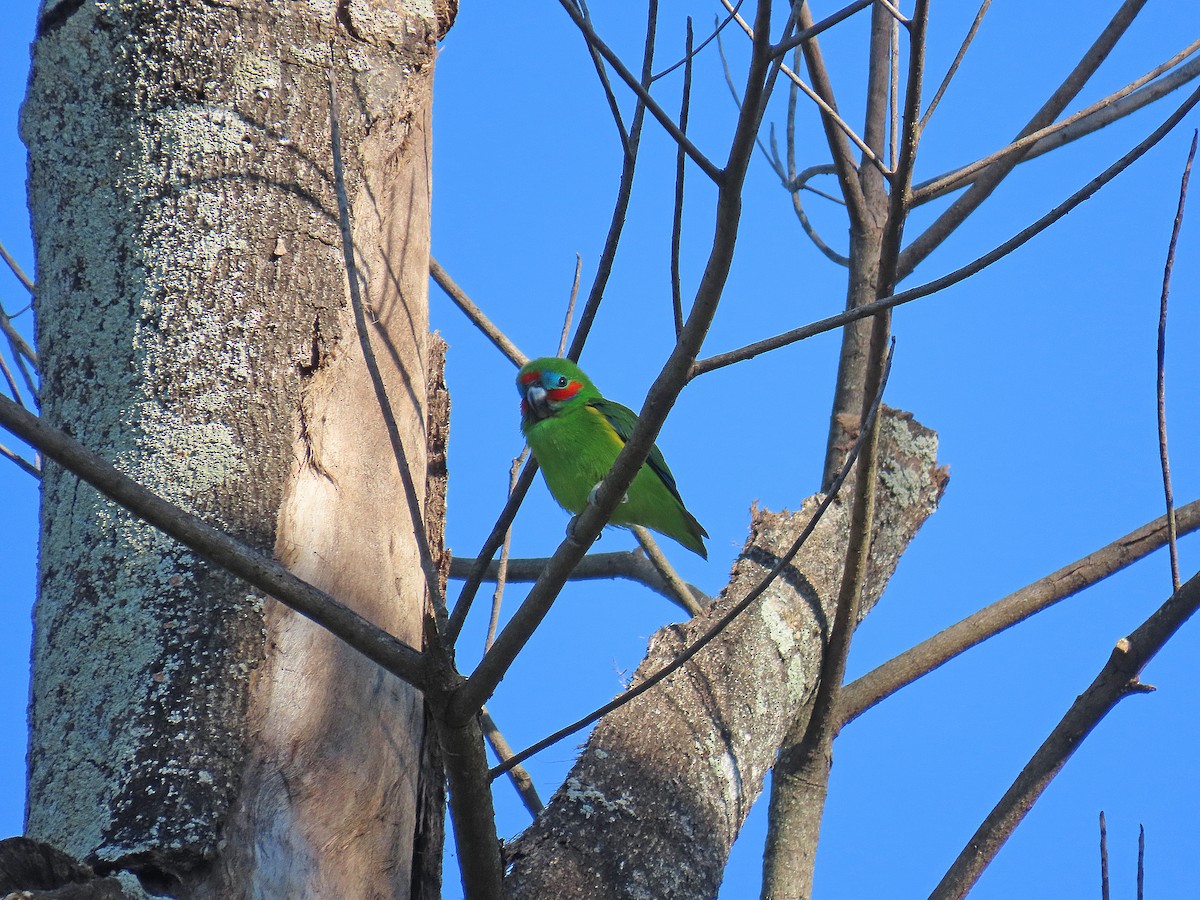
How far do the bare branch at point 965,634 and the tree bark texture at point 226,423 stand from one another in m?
1.40

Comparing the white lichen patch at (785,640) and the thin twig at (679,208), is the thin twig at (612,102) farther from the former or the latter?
the white lichen patch at (785,640)

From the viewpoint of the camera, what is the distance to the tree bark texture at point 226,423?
5.35 feet

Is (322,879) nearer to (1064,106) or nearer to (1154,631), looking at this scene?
(1154,631)

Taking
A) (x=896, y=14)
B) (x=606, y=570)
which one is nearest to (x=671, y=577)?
(x=606, y=570)

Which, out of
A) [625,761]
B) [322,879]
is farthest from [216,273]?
[625,761]

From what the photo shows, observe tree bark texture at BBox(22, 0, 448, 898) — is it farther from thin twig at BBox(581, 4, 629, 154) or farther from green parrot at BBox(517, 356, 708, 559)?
green parrot at BBox(517, 356, 708, 559)

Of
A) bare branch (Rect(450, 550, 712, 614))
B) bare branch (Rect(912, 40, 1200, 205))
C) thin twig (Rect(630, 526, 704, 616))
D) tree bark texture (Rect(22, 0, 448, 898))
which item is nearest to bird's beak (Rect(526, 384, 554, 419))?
bare branch (Rect(450, 550, 712, 614))

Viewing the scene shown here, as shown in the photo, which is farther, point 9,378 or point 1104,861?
point 9,378

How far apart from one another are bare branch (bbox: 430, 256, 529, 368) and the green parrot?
0.69m

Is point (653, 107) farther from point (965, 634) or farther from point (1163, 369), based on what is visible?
point (965, 634)

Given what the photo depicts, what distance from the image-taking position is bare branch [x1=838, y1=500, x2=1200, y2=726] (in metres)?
2.84

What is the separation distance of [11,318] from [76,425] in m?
1.66

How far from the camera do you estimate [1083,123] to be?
3318mm

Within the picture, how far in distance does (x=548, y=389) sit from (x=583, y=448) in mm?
346
